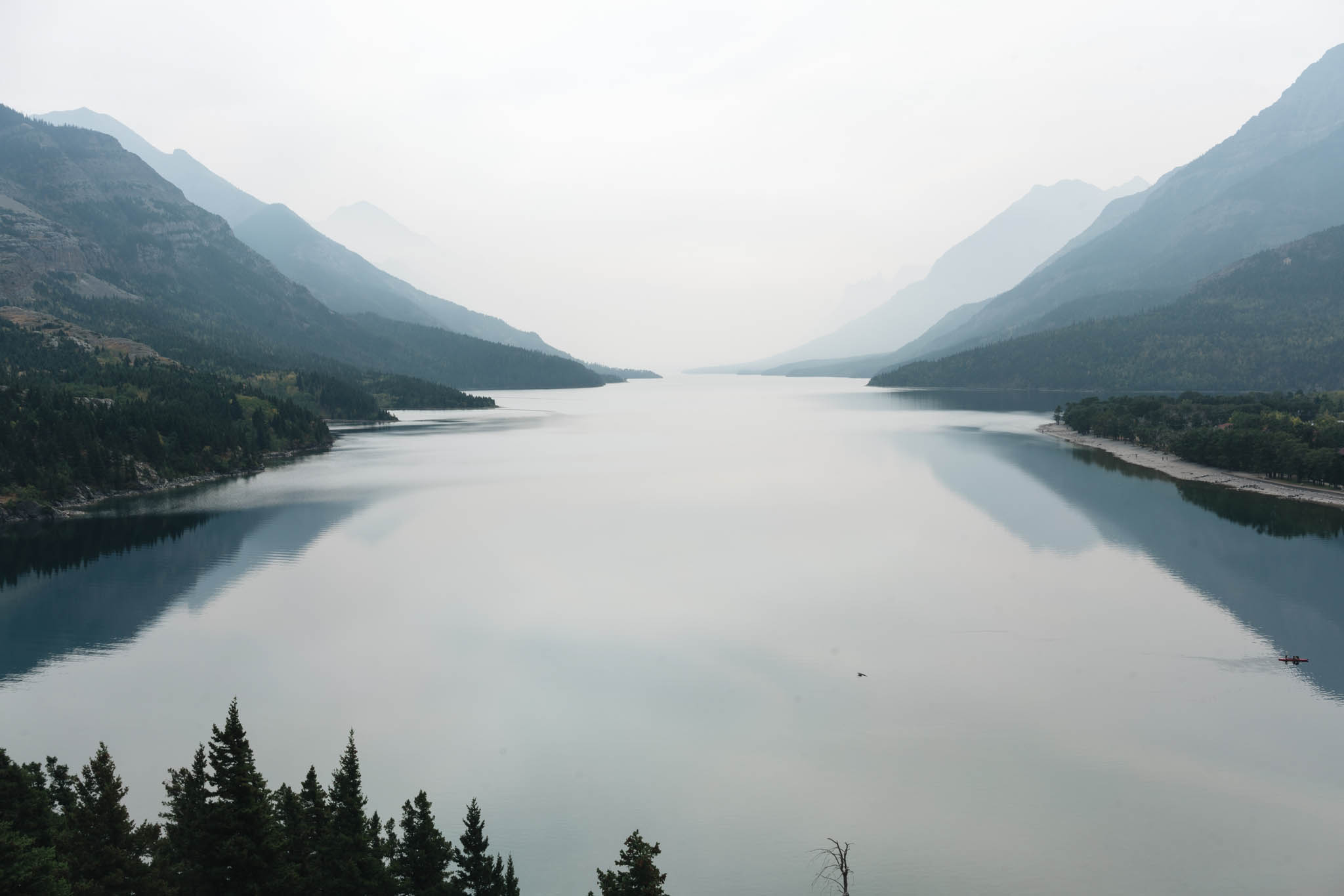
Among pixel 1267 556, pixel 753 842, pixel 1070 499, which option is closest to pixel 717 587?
pixel 753 842

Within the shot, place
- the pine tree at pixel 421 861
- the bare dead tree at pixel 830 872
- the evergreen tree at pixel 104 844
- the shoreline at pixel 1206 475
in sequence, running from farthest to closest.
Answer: the shoreline at pixel 1206 475 → the bare dead tree at pixel 830 872 → the pine tree at pixel 421 861 → the evergreen tree at pixel 104 844

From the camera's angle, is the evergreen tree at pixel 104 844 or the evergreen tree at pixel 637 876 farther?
the evergreen tree at pixel 104 844

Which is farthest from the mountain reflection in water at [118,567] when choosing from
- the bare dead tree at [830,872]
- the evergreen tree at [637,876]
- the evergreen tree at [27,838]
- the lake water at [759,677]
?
the bare dead tree at [830,872]

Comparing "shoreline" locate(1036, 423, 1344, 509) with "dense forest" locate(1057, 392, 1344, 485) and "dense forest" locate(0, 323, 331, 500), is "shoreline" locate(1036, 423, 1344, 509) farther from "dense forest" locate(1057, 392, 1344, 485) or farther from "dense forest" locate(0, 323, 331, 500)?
"dense forest" locate(0, 323, 331, 500)

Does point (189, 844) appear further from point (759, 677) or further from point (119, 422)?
point (119, 422)

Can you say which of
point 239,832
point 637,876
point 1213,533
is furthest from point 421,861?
point 1213,533

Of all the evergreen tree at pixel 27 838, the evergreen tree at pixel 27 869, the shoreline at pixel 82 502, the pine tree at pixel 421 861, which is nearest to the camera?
the evergreen tree at pixel 27 869

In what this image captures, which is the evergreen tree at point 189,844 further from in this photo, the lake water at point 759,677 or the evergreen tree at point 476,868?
the lake water at point 759,677

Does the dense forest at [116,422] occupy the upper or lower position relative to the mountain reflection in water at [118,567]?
upper
